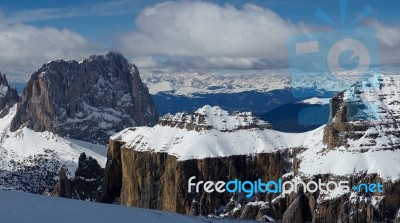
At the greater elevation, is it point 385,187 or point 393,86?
point 393,86

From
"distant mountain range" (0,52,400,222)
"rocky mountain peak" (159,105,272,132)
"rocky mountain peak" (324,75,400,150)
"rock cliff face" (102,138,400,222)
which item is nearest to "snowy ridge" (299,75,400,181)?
"rocky mountain peak" (324,75,400,150)

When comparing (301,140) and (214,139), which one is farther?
(301,140)

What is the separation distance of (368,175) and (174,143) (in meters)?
57.8

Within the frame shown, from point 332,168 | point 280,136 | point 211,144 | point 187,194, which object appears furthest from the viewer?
point 280,136

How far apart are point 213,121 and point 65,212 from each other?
436 ft

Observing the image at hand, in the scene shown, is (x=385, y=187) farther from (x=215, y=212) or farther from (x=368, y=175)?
(x=215, y=212)

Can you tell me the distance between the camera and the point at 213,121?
542 ft

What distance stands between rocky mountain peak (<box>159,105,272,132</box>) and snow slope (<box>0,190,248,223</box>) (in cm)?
12449

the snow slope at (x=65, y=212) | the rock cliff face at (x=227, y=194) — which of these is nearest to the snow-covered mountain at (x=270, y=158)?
the rock cliff face at (x=227, y=194)

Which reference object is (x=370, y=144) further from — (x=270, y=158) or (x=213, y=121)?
(x=213, y=121)

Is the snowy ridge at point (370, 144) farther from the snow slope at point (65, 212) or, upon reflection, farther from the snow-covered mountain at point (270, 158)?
the snow slope at point (65, 212)

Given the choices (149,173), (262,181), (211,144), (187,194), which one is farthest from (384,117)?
→ (149,173)

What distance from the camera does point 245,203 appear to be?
444 feet

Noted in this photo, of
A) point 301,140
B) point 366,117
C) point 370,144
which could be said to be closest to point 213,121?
point 301,140
